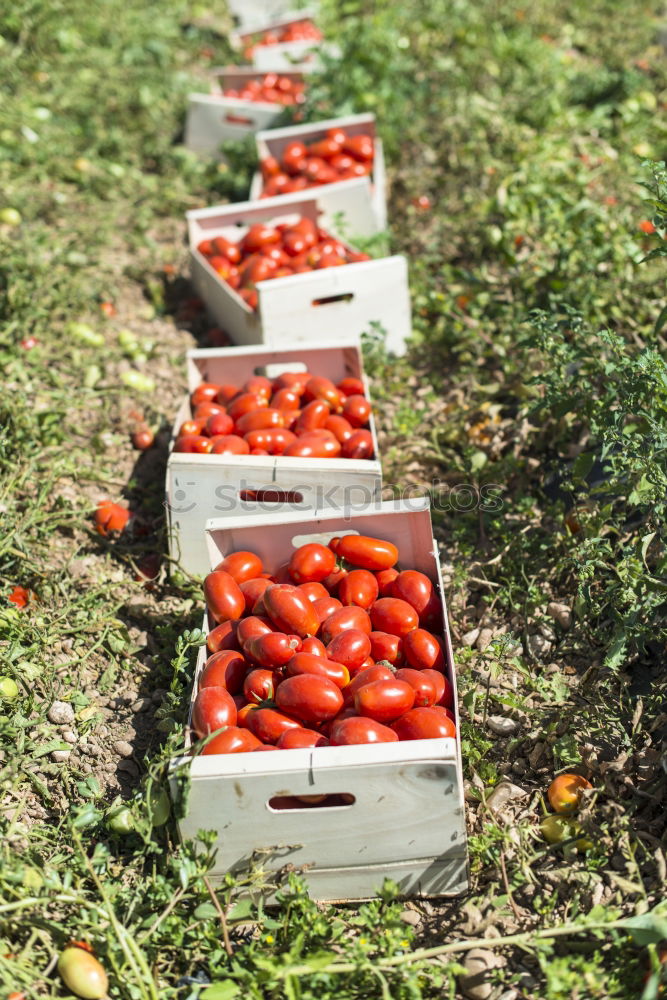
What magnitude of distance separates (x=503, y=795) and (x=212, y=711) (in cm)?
104

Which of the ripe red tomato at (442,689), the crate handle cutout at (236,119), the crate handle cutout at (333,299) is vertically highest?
the crate handle cutout at (236,119)

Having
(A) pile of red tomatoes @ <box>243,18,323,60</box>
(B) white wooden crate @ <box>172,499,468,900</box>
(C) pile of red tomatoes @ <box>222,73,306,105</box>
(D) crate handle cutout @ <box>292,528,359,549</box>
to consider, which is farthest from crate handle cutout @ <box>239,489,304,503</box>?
(A) pile of red tomatoes @ <box>243,18,323,60</box>

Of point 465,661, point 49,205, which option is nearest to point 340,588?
point 465,661

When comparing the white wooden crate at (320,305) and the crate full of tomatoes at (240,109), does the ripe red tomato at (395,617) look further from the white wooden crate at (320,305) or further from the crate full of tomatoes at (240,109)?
the crate full of tomatoes at (240,109)

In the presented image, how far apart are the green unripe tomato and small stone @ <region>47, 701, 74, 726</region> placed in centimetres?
96

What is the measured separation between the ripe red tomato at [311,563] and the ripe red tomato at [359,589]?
0.08 meters

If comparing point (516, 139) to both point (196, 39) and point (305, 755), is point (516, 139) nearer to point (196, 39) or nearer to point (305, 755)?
point (196, 39)

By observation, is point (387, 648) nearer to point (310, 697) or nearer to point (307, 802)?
point (310, 697)

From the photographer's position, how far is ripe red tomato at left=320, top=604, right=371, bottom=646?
304cm

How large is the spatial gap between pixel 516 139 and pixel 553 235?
1.70 metres

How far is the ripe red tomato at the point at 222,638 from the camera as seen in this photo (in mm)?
3096

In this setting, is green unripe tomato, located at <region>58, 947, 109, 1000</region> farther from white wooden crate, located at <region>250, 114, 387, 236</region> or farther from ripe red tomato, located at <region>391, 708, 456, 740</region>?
white wooden crate, located at <region>250, 114, 387, 236</region>

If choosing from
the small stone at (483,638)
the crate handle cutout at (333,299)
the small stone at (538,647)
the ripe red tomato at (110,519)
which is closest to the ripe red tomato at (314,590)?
the small stone at (483,638)

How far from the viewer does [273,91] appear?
7.46 metres
